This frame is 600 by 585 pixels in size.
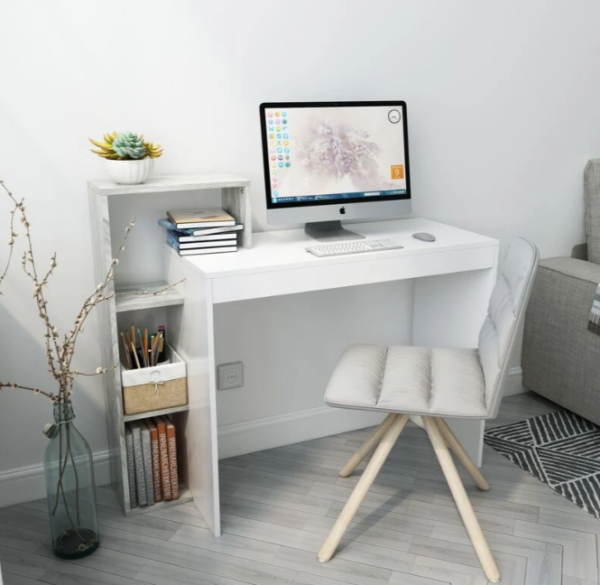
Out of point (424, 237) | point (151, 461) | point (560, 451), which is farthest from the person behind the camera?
point (560, 451)

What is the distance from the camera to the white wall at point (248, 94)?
6.70ft

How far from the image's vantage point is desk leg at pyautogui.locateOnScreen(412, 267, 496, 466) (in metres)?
2.37

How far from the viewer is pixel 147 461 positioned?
2.17 metres

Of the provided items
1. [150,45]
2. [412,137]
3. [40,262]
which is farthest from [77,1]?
[412,137]

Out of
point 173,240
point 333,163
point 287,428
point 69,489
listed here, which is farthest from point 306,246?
point 69,489

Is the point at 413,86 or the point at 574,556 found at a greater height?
the point at 413,86

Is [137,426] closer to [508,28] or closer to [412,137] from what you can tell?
[412,137]

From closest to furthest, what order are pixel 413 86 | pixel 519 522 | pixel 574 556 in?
pixel 574 556, pixel 519 522, pixel 413 86

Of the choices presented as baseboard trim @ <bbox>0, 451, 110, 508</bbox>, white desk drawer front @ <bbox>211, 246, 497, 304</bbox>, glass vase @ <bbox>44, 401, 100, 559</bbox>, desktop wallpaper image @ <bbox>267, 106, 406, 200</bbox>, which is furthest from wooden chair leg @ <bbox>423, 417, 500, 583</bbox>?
baseboard trim @ <bbox>0, 451, 110, 508</bbox>

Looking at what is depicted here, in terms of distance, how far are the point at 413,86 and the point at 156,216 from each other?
100cm

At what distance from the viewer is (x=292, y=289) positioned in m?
2.02

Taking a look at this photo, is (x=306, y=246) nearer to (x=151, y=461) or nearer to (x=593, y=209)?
(x=151, y=461)

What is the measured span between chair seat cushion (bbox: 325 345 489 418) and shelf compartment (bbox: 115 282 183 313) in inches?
20.7

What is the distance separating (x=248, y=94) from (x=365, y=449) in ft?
3.84
